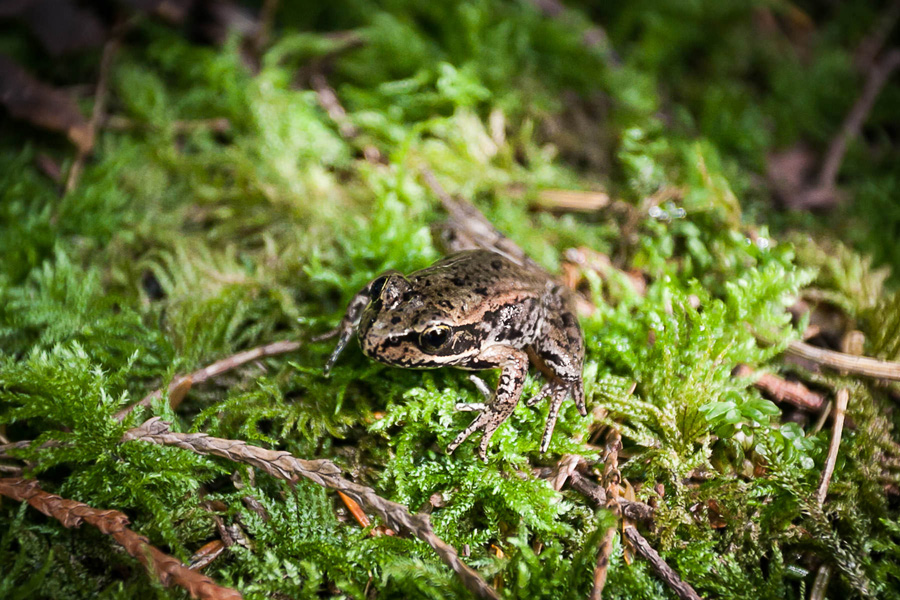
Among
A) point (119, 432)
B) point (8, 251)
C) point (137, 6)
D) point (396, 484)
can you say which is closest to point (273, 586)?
point (396, 484)

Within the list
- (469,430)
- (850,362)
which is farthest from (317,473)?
(850,362)

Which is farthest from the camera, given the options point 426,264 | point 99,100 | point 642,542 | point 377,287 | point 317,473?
point 99,100

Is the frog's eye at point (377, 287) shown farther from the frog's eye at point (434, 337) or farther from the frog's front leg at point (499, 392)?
the frog's front leg at point (499, 392)

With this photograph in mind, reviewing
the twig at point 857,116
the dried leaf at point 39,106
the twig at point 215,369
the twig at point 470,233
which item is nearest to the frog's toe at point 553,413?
the twig at point 470,233

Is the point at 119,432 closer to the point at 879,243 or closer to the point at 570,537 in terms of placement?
the point at 570,537

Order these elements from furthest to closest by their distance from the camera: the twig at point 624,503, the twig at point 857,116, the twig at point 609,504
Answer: the twig at point 857,116 → the twig at point 624,503 → the twig at point 609,504

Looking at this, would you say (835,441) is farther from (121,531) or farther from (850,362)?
(121,531)

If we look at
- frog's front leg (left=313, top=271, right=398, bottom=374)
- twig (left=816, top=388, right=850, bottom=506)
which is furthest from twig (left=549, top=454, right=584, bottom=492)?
frog's front leg (left=313, top=271, right=398, bottom=374)
